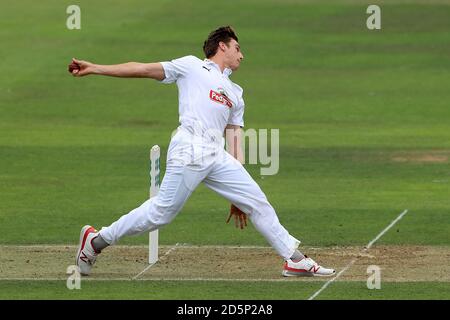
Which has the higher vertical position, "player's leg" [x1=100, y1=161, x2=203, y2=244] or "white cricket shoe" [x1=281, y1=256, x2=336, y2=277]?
"player's leg" [x1=100, y1=161, x2=203, y2=244]

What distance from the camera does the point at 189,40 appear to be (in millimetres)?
39156

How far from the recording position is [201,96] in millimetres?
13422

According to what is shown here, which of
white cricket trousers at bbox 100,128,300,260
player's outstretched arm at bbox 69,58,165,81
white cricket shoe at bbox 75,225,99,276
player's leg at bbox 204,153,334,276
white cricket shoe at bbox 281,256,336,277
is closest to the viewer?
player's outstretched arm at bbox 69,58,165,81

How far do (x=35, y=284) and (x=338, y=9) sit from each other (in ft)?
105

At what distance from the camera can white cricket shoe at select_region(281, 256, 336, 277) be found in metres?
13.7

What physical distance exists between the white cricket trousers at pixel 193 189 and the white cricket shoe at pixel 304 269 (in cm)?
10

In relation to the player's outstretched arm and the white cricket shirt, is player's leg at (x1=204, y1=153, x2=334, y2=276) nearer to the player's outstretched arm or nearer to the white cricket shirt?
the white cricket shirt

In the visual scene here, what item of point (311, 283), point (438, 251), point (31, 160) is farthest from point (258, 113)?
point (311, 283)

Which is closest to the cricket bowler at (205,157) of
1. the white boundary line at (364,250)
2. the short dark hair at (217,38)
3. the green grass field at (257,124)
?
the short dark hair at (217,38)

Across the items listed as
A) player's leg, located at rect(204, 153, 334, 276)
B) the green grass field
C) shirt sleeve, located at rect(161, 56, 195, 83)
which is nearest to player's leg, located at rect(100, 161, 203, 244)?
player's leg, located at rect(204, 153, 334, 276)

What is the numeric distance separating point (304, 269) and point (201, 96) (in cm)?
193

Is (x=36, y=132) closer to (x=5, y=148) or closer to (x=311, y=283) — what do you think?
(x=5, y=148)

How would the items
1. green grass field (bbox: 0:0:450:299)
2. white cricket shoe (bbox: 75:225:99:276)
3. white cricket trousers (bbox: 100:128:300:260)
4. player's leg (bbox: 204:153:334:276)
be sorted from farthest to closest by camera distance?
green grass field (bbox: 0:0:450:299)
white cricket shoe (bbox: 75:225:99:276)
player's leg (bbox: 204:153:334:276)
white cricket trousers (bbox: 100:128:300:260)

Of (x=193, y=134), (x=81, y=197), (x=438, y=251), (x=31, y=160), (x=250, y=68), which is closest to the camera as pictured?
(x=193, y=134)
